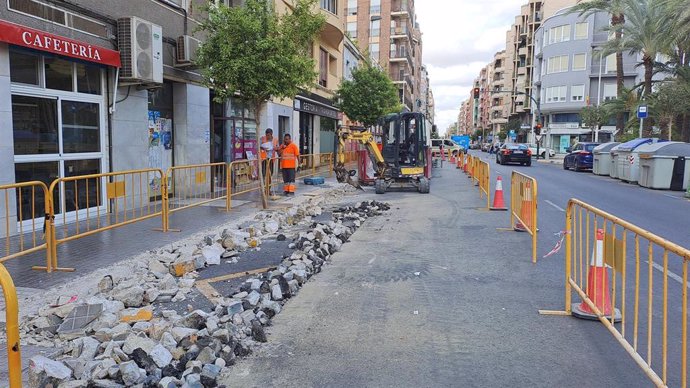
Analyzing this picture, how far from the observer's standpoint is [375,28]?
230ft

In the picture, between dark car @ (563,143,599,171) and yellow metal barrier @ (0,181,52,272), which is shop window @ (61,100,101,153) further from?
dark car @ (563,143,599,171)

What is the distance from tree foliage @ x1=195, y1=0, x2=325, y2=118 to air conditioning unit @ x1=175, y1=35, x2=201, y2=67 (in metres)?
0.88

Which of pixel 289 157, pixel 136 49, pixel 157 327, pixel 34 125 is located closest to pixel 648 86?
pixel 289 157

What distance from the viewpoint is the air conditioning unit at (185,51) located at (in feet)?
41.4

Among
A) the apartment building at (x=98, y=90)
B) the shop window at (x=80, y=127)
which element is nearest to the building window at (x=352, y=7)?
the apartment building at (x=98, y=90)

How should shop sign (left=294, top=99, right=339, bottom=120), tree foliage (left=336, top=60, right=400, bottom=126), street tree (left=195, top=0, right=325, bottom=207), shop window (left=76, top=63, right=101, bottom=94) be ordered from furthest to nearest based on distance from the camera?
1. tree foliage (left=336, top=60, right=400, bottom=126)
2. shop sign (left=294, top=99, right=339, bottom=120)
3. street tree (left=195, top=0, right=325, bottom=207)
4. shop window (left=76, top=63, right=101, bottom=94)

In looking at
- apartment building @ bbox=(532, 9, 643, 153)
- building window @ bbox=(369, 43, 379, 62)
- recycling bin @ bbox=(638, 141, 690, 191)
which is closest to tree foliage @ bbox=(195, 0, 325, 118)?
recycling bin @ bbox=(638, 141, 690, 191)

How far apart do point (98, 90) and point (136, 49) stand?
1107mm

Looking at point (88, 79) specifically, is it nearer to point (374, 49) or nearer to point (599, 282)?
point (599, 282)

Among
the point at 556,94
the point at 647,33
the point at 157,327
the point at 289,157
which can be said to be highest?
the point at 556,94

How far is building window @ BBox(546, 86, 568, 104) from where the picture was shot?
65.2 meters

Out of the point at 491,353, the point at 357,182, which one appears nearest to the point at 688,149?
the point at 357,182

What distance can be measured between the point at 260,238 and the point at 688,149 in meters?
17.4

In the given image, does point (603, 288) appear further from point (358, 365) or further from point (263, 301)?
point (263, 301)
